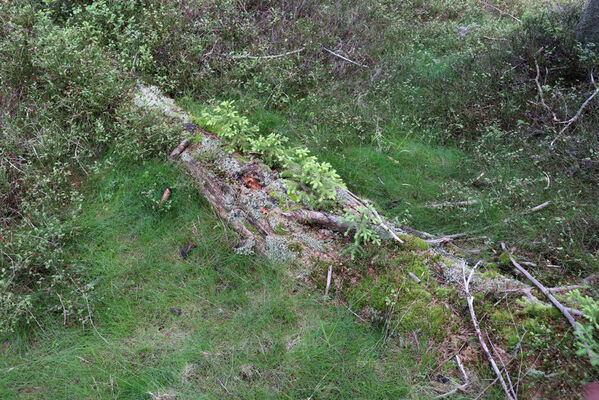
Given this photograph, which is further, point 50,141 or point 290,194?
point 50,141

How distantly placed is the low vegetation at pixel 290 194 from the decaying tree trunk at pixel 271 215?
5.0 inches

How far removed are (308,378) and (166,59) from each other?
16.0ft

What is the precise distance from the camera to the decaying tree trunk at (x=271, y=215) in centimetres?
367

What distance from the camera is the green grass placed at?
3.00 m

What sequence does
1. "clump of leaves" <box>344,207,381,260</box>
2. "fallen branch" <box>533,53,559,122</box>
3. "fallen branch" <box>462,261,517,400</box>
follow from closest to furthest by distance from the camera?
1. "fallen branch" <box>462,261,517,400</box>
2. "clump of leaves" <box>344,207,381,260</box>
3. "fallen branch" <box>533,53,559,122</box>

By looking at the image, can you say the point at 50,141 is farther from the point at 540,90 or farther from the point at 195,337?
the point at 540,90

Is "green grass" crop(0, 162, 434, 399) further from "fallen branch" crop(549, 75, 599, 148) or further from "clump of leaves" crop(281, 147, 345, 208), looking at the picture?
"fallen branch" crop(549, 75, 599, 148)

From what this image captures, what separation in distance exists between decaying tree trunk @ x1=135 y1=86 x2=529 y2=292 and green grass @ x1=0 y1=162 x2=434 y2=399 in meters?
0.19

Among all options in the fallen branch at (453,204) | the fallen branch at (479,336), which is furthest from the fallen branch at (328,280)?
the fallen branch at (453,204)

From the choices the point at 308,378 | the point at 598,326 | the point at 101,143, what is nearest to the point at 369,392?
the point at 308,378

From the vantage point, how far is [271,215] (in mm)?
3936

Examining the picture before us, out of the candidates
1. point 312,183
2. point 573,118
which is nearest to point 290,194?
point 312,183

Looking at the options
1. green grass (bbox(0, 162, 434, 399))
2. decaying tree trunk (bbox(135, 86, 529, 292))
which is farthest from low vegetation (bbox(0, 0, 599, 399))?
decaying tree trunk (bbox(135, 86, 529, 292))

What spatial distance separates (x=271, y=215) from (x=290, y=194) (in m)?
0.29
